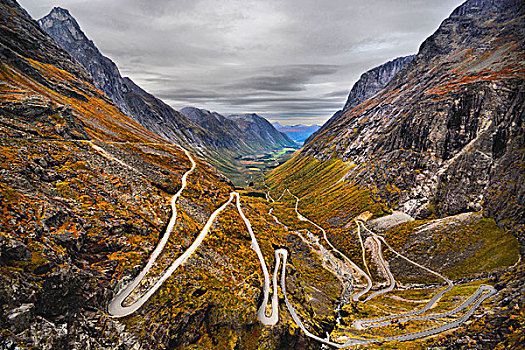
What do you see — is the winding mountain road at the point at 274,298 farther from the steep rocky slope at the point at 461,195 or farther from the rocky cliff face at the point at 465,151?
the rocky cliff face at the point at 465,151

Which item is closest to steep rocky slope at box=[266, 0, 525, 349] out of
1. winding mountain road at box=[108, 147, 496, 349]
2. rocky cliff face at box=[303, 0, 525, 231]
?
rocky cliff face at box=[303, 0, 525, 231]

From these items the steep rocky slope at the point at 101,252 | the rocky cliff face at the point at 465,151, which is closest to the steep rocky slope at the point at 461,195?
the rocky cliff face at the point at 465,151

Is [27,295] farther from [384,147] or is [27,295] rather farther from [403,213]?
[384,147]

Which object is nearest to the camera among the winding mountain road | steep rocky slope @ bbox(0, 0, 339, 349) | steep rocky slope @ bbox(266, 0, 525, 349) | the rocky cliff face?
steep rocky slope @ bbox(0, 0, 339, 349)

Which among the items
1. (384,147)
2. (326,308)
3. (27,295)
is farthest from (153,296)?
(384,147)

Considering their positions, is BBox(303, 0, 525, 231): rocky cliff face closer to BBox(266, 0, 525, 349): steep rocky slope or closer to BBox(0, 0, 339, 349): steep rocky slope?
BBox(266, 0, 525, 349): steep rocky slope

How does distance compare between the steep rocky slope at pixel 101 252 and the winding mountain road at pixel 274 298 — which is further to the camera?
the winding mountain road at pixel 274 298

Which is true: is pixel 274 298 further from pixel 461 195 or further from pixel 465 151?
pixel 465 151

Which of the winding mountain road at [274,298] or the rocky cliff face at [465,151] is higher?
the rocky cliff face at [465,151]
